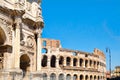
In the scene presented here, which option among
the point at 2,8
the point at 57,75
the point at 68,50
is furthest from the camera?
the point at 68,50

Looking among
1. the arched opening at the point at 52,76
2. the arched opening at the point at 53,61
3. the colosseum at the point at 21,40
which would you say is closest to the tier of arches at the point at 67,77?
the arched opening at the point at 52,76

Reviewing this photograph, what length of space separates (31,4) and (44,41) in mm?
27704

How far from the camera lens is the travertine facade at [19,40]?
66.0ft

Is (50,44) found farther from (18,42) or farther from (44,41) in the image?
(18,42)

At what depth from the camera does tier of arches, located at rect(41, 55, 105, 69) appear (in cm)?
5288

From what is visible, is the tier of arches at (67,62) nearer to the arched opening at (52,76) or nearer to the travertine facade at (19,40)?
the arched opening at (52,76)

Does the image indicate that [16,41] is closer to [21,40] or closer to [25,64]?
[21,40]

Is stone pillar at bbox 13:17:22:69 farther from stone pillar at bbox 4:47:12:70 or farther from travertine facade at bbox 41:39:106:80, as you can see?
travertine facade at bbox 41:39:106:80

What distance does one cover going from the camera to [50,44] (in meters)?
52.5

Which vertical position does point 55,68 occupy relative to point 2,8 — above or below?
below

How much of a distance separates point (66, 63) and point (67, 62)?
1.79 feet

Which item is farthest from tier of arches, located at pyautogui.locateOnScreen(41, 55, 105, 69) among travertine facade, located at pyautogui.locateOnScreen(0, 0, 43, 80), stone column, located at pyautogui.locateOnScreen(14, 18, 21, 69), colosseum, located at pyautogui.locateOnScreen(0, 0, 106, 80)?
stone column, located at pyautogui.locateOnScreen(14, 18, 21, 69)

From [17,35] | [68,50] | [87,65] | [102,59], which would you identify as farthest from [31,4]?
[102,59]

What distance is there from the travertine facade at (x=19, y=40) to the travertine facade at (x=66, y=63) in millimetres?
23967
